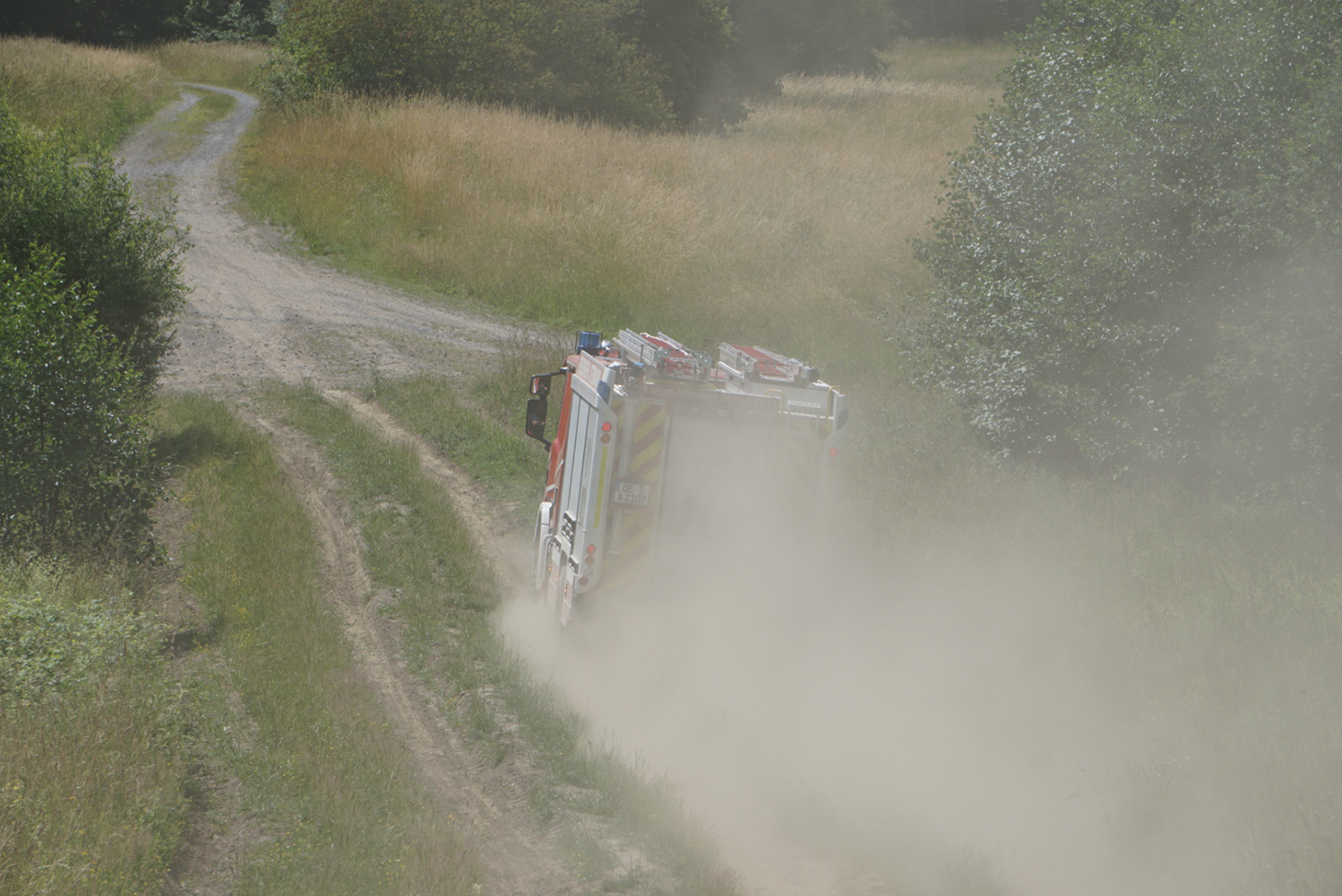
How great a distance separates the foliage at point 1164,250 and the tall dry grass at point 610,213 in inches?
221

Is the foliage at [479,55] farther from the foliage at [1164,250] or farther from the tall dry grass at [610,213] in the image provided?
the foliage at [1164,250]


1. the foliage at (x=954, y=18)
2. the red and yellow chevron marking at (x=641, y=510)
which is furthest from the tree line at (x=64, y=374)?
the foliage at (x=954, y=18)

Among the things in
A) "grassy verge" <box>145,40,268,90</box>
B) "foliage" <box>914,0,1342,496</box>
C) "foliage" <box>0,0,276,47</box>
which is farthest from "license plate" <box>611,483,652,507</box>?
"foliage" <box>0,0,276,47</box>

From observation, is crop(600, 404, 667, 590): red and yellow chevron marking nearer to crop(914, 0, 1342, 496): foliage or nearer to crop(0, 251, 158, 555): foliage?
crop(914, 0, 1342, 496): foliage

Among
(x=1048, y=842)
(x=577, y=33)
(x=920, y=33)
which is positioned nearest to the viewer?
(x=1048, y=842)

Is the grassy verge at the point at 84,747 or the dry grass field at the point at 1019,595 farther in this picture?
the dry grass field at the point at 1019,595

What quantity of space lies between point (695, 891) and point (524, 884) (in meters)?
0.91

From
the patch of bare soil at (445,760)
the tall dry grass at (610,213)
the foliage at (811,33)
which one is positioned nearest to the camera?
the patch of bare soil at (445,760)

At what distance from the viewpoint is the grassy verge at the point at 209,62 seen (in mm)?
42781

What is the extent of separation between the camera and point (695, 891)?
512cm

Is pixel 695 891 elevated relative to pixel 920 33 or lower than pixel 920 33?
lower

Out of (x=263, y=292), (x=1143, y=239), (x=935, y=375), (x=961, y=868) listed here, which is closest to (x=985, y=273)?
(x=935, y=375)

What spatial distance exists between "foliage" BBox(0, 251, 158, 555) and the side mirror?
408 cm

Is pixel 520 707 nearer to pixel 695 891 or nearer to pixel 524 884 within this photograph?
pixel 524 884
